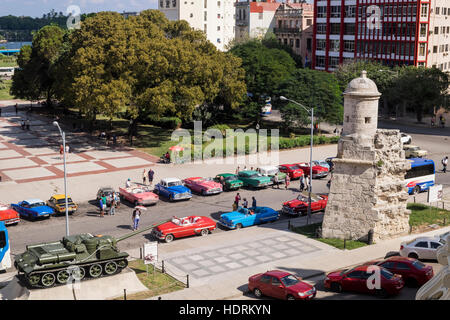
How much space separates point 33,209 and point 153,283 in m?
14.5

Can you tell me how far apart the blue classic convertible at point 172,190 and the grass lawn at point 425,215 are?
15807 mm

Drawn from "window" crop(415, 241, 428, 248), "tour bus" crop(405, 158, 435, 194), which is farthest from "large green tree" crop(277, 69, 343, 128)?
"window" crop(415, 241, 428, 248)

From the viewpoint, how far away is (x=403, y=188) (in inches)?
1204

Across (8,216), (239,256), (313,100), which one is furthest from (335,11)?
(239,256)

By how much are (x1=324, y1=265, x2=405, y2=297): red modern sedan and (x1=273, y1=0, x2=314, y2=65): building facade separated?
8163cm

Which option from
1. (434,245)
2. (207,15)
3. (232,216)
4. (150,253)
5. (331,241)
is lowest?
(331,241)

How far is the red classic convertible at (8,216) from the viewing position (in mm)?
33062

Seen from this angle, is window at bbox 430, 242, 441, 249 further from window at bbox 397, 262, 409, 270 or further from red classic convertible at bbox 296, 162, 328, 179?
red classic convertible at bbox 296, 162, 328, 179

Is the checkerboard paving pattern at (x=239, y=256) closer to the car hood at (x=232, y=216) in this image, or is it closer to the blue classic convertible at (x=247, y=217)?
the blue classic convertible at (x=247, y=217)

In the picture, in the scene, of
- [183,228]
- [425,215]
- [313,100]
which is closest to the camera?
[183,228]

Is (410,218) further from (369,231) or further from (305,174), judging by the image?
(305,174)

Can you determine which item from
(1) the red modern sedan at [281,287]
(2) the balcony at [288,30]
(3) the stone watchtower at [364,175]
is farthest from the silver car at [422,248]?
(2) the balcony at [288,30]

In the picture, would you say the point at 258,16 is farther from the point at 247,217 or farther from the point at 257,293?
the point at 257,293

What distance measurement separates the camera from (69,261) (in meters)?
23.0
